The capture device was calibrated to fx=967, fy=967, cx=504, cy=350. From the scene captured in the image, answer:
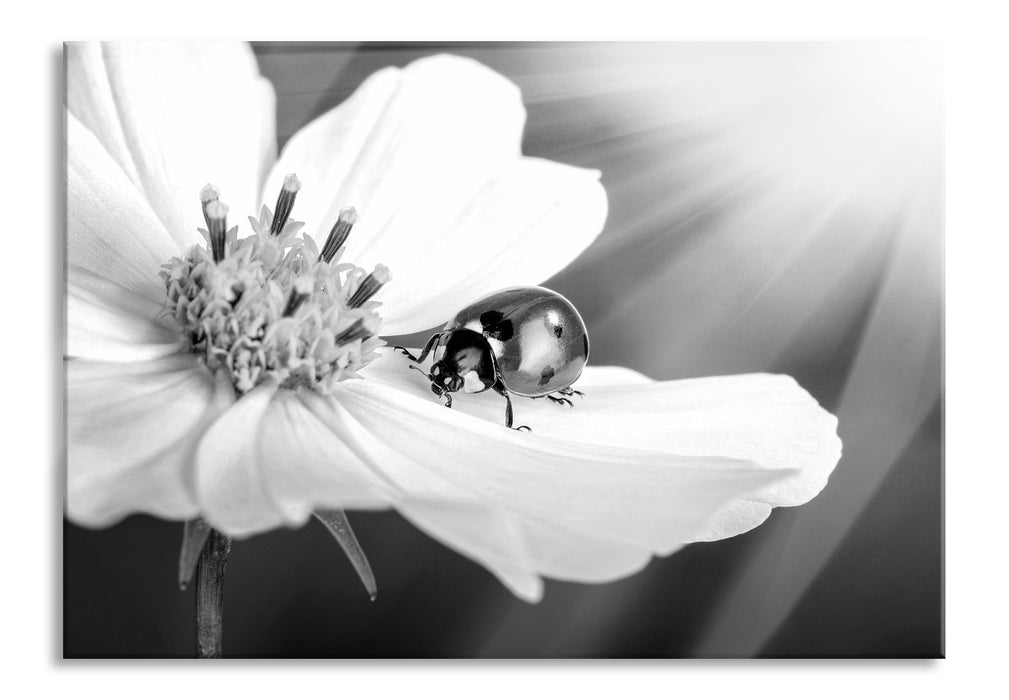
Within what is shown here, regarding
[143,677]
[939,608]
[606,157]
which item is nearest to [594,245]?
[606,157]

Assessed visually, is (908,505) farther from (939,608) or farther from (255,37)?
(255,37)

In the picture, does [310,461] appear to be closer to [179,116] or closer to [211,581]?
[211,581]

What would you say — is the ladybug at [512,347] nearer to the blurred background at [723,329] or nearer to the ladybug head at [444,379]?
the ladybug head at [444,379]

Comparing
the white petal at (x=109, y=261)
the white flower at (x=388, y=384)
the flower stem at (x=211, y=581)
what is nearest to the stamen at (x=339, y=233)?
the white flower at (x=388, y=384)

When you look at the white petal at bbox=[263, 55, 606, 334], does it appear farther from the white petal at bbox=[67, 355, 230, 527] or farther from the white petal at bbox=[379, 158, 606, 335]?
the white petal at bbox=[67, 355, 230, 527]

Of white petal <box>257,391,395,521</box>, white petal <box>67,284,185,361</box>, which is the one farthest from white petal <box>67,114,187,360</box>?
white petal <box>257,391,395,521</box>

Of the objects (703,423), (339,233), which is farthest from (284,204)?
(703,423)
